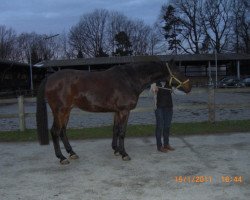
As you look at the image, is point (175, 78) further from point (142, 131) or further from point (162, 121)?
point (142, 131)

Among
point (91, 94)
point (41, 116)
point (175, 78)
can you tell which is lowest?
point (41, 116)

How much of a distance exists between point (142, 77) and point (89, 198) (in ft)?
9.71

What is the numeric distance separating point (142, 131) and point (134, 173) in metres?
3.75

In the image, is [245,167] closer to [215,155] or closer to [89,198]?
[215,155]

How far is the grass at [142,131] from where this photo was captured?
921 cm

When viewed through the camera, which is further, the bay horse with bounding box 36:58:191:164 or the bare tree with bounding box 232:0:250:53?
the bare tree with bounding box 232:0:250:53

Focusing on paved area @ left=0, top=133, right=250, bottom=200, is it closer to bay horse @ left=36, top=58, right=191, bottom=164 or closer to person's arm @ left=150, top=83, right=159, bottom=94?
A: bay horse @ left=36, top=58, right=191, bottom=164

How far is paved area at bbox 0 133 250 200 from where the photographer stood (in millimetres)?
4812

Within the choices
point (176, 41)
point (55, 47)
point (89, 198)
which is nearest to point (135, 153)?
point (89, 198)

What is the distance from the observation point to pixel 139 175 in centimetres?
565

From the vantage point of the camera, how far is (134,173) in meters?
5.78

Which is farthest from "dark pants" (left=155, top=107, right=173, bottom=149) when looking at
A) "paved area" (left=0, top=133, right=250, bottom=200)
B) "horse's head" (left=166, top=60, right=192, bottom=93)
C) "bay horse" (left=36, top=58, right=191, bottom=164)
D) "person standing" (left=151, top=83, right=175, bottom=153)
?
"bay horse" (left=36, top=58, right=191, bottom=164)

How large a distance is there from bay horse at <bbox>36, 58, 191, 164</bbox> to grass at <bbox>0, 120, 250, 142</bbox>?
223 cm

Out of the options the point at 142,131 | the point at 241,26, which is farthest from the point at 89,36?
the point at 142,131
